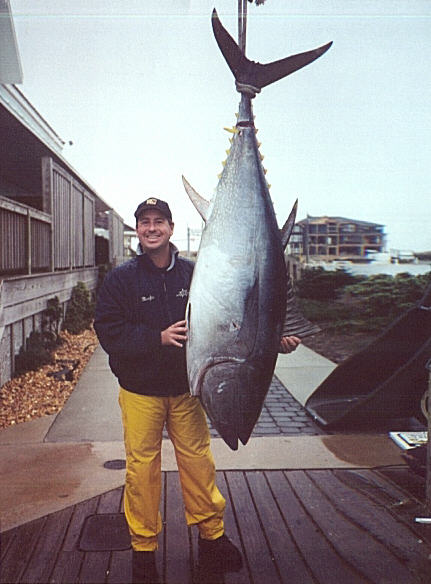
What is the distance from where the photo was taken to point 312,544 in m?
2.45

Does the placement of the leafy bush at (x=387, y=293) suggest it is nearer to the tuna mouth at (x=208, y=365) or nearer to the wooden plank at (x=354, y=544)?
the wooden plank at (x=354, y=544)

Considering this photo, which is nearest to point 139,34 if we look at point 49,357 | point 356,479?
point 356,479

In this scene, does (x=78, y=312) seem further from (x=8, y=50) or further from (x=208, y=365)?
(x=208, y=365)

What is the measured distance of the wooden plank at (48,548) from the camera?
7.16 feet

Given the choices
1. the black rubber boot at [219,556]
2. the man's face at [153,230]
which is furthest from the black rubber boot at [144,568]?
the man's face at [153,230]

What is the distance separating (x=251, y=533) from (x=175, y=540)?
0.35 meters

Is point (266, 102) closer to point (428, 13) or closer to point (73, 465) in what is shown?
Result: point (428, 13)

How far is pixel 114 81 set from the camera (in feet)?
8.51

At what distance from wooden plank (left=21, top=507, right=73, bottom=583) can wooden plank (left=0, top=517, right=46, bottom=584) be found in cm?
2

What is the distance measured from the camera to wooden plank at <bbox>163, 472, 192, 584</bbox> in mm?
2250

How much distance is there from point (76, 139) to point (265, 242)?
1399 millimetres

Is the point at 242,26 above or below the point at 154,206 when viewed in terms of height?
above

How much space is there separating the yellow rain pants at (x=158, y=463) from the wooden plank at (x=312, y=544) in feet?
1.31

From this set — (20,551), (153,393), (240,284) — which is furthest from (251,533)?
(240,284)
